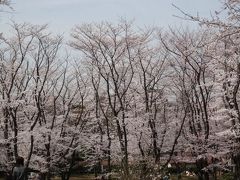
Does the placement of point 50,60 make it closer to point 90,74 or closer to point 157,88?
point 90,74

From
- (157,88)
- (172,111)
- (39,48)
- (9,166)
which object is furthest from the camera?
(172,111)

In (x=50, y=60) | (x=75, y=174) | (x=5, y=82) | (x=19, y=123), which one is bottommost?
(x=75, y=174)

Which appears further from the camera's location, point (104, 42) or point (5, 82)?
point (104, 42)

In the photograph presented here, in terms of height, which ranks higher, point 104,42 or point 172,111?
point 104,42

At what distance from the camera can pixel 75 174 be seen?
1457 inches

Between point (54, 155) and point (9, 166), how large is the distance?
15.0 feet

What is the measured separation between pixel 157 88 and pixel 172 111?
7.12 meters

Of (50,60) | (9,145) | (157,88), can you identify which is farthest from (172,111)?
(9,145)

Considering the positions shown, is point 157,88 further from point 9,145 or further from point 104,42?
point 9,145

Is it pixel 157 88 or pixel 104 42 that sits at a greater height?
pixel 104 42

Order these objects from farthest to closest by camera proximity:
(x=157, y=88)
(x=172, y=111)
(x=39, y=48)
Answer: (x=172, y=111) < (x=157, y=88) < (x=39, y=48)

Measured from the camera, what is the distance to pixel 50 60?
24.1 metres

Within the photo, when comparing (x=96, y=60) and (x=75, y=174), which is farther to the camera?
(x=75, y=174)

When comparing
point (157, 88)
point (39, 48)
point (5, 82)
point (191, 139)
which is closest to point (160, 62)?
point (157, 88)
